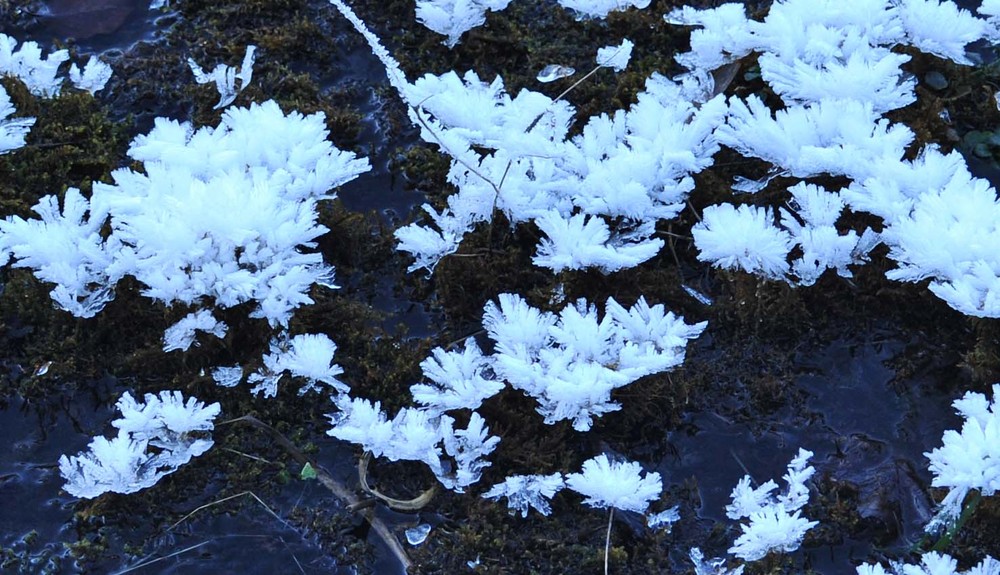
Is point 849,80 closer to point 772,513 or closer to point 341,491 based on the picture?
point 772,513

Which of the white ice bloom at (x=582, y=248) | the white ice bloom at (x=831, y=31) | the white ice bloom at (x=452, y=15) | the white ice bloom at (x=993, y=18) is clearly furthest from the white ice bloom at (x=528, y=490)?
the white ice bloom at (x=993, y=18)

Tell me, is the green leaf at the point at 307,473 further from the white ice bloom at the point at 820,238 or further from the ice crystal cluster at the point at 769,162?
the white ice bloom at the point at 820,238

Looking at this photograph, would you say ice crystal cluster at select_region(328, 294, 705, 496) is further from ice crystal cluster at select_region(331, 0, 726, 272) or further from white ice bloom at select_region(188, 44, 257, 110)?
white ice bloom at select_region(188, 44, 257, 110)

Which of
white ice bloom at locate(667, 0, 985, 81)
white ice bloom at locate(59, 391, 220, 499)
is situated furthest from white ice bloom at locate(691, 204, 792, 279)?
white ice bloom at locate(59, 391, 220, 499)

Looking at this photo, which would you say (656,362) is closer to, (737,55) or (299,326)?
(299,326)

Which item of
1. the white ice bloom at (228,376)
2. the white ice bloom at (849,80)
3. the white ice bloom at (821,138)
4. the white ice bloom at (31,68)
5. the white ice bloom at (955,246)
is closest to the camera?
the white ice bloom at (955,246)

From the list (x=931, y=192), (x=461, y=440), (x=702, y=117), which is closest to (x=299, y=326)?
(x=461, y=440)

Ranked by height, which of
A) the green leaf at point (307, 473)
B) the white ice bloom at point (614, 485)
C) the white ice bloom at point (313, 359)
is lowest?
the green leaf at point (307, 473)
